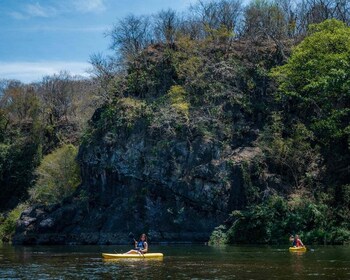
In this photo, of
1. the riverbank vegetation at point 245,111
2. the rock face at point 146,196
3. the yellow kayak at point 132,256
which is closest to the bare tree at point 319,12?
the riverbank vegetation at point 245,111

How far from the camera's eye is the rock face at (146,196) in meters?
53.3

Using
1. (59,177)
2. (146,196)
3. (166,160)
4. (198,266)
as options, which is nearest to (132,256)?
(198,266)

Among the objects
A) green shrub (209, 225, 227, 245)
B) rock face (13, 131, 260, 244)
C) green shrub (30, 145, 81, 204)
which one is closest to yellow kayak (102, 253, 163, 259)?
green shrub (209, 225, 227, 245)

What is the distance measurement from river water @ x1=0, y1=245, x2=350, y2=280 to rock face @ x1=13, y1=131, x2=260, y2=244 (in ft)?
45.9

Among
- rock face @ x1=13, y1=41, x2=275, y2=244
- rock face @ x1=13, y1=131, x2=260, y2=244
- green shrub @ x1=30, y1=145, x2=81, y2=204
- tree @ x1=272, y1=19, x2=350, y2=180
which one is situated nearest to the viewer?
tree @ x1=272, y1=19, x2=350, y2=180

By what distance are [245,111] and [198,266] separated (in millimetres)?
32176

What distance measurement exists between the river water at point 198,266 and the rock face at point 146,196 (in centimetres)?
1400

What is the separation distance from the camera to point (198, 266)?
30312mm

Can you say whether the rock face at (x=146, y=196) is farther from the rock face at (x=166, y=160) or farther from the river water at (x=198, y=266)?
the river water at (x=198, y=266)

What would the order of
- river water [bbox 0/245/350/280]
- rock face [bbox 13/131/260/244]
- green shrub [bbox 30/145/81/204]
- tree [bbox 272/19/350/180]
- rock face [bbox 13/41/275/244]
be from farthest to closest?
green shrub [bbox 30/145/81/204] < rock face [bbox 13/41/275/244] < rock face [bbox 13/131/260/244] < tree [bbox 272/19/350/180] < river water [bbox 0/245/350/280]

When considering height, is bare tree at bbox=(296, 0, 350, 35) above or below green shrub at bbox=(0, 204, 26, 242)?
above

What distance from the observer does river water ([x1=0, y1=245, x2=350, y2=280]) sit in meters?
26.0

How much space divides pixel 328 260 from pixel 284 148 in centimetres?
2397

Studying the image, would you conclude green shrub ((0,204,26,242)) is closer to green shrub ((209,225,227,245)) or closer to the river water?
green shrub ((209,225,227,245))
